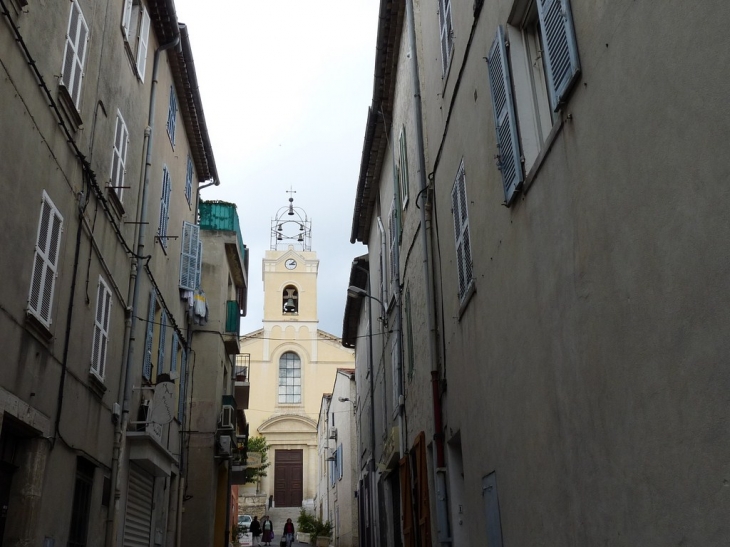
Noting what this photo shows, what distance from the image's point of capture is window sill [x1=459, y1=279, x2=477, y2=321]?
819 centimetres

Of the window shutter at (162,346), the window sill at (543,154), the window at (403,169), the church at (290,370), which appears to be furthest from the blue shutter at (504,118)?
the church at (290,370)

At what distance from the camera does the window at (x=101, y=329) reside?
→ 10.7m

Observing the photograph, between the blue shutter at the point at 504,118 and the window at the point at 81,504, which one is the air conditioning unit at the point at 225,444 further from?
the blue shutter at the point at 504,118

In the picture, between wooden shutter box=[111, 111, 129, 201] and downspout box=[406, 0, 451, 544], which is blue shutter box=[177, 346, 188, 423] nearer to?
wooden shutter box=[111, 111, 129, 201]

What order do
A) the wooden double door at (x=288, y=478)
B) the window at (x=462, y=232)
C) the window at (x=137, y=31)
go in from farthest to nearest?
the wooden double door at (x=288, y=478) < the window at (x=137, y=31) < the window at (x=462, y=232)

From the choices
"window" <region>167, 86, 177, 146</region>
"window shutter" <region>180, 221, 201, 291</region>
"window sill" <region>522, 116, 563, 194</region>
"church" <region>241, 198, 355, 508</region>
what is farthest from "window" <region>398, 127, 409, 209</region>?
"church" <region>241, 198, 355, 508</region>

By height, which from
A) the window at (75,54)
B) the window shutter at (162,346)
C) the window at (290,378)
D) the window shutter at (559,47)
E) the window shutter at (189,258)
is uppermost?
the window at (290,378)

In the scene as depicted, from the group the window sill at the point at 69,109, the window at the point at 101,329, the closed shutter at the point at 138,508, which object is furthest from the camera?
the closed shutter at the point at 138,508

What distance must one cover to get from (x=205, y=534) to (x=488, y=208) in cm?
1436

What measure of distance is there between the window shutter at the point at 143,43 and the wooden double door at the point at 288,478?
43.3m

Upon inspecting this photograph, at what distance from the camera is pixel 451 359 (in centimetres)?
967

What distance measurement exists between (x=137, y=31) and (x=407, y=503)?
30.1 feet

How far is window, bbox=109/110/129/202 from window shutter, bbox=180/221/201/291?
542cm

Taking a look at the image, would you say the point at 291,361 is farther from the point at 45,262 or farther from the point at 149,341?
the point at 45,262
